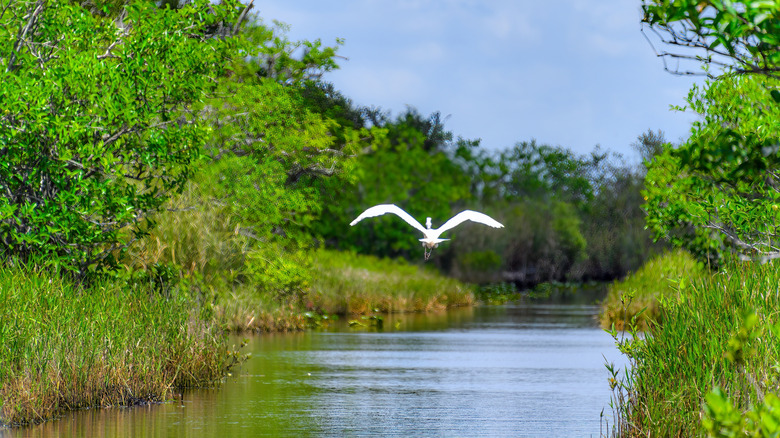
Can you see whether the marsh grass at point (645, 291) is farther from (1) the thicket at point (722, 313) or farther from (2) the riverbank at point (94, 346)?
(2) the riverbank at point (94, 346)

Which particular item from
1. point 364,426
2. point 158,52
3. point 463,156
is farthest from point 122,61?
point 463,156

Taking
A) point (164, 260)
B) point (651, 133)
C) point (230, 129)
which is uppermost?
point (651, 133)

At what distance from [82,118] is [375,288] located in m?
25.0

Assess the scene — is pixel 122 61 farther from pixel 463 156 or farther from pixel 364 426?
pixel 463 156

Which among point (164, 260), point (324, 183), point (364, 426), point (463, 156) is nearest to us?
point (364, 426)

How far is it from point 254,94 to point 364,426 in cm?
2240

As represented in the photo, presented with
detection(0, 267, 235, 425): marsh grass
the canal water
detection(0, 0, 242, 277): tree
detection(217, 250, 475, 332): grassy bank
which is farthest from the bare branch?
detection(217, 250, 475, 332): grassy bank

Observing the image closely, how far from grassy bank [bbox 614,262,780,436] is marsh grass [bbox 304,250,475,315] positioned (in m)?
24.0

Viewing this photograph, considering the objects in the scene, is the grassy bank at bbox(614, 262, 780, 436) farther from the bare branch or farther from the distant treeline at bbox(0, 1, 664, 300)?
the bare branch

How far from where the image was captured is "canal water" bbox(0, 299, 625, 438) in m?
13.8

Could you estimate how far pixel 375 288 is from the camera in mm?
40875

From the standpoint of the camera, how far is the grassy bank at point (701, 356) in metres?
9.87

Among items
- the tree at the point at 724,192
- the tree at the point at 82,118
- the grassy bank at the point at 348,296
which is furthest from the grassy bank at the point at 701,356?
the grassy bank at the point at 348,296

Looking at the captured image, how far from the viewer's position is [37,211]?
16250mm
